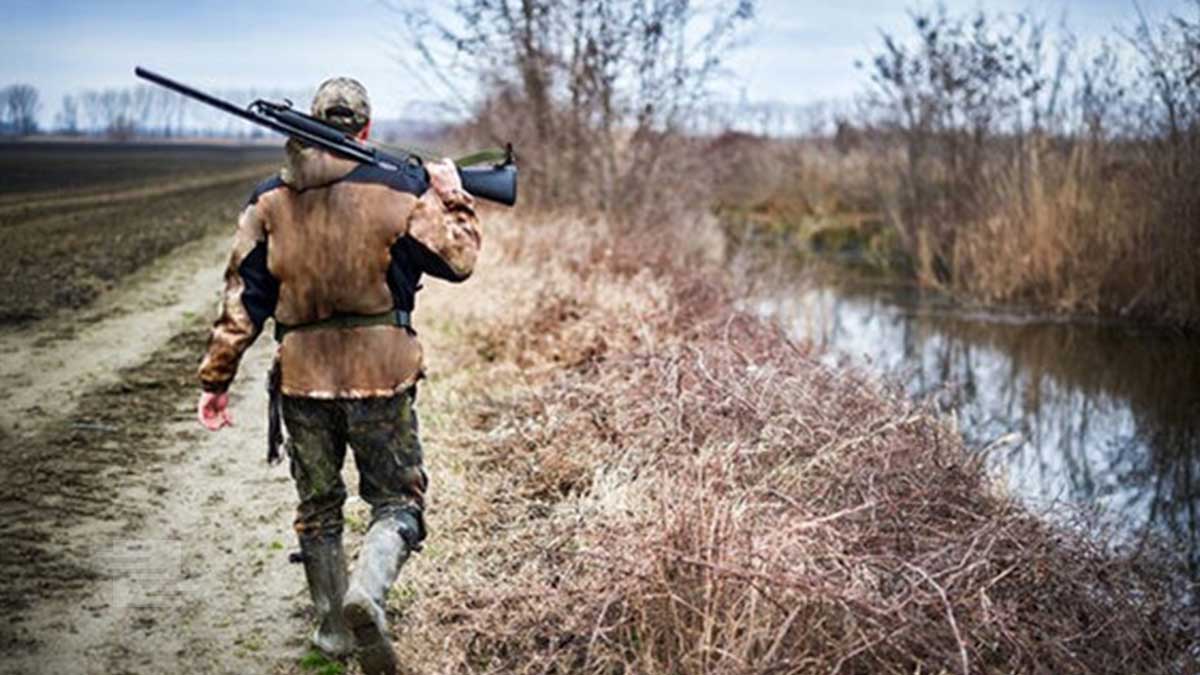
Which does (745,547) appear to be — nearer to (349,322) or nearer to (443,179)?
(349,322)

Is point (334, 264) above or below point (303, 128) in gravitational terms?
below

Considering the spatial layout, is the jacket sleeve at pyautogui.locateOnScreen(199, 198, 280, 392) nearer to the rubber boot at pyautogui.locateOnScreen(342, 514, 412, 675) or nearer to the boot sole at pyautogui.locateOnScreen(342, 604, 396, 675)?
the rubber boot at pyautogui.locateOnScreen(342, 514, 412, 675)

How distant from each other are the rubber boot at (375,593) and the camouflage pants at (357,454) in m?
0.13

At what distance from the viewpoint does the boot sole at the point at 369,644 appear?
3.56 m

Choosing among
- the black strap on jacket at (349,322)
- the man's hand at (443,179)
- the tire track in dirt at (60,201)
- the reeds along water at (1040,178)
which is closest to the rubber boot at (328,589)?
the black strap on jacket at (349,322)

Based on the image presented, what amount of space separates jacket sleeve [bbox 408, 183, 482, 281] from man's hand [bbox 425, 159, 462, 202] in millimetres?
18

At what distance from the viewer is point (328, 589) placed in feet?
13.6

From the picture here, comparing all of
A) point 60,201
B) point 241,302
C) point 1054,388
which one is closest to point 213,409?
point 241,302

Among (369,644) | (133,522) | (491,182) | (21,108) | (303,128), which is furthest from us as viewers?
(21,108)

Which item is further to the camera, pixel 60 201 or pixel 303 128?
pixel 60 201

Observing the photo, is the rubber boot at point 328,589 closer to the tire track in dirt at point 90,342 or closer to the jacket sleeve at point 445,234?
the jacket sleeve at point 445,234

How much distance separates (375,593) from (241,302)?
3.72ft

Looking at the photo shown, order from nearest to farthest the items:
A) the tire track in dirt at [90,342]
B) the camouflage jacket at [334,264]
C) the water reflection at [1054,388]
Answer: the camouflage jacket at [334,264]
the tire track in dirt at [90,342]
the water reflection at [1054,388]

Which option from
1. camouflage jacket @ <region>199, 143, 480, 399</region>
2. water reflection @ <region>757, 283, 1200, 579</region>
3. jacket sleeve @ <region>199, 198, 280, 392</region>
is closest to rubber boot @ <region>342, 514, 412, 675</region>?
camouflage jacket @ <region>199, 143, 480, 399</region>
